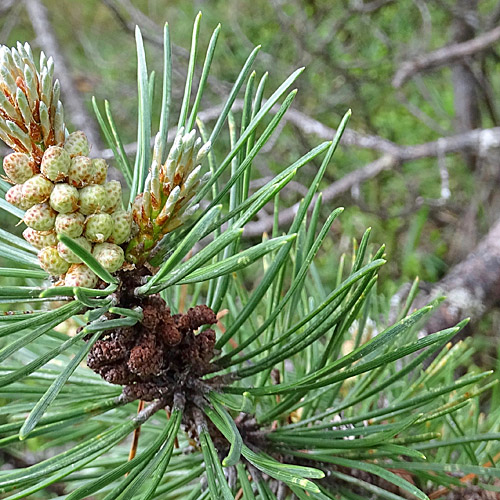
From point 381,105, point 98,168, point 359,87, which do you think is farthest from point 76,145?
point 381,105

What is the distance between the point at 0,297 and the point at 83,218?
6 centimetres

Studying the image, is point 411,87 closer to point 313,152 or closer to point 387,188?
point 387,188

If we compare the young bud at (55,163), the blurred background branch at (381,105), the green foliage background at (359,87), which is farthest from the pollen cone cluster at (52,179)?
the green foliage background at (359,87)

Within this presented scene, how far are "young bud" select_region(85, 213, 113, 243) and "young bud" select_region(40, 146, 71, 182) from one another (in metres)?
0.03

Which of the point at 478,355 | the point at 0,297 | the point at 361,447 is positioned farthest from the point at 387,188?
the point at 0,297

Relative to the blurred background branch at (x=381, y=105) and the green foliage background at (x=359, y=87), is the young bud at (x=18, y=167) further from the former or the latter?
the green foliage background at (x=359, y=87)

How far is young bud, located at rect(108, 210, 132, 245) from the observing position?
1.07ft

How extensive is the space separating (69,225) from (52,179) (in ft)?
0.09

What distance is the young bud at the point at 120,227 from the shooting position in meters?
0.33

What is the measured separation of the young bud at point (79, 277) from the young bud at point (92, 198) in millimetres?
35

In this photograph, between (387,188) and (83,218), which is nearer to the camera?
(83,218)

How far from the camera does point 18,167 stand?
1.03ft

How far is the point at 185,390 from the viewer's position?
40 centimetres

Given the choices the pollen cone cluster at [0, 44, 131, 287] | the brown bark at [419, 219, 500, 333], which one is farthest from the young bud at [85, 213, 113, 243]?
the brown bark at [419, 219, 500, 333]
